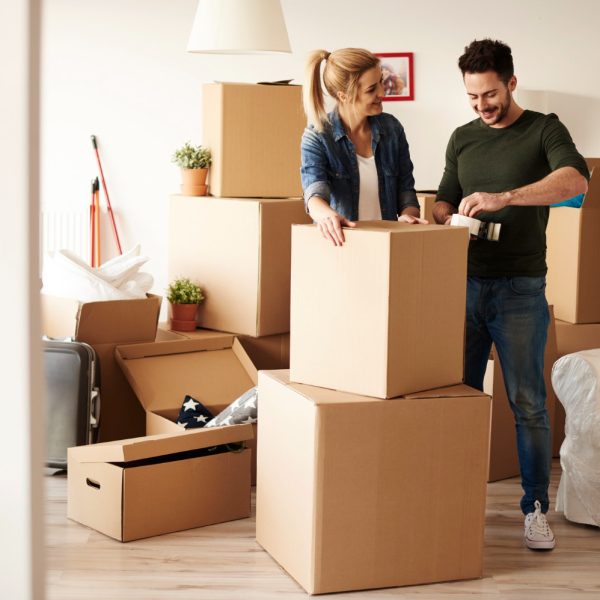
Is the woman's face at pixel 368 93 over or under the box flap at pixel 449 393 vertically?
over

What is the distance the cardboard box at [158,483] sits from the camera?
2.59 m

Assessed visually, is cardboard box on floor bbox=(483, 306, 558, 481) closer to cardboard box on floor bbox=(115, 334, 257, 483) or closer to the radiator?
cardboard box on floor bbox=(115, 334, 257, 483)

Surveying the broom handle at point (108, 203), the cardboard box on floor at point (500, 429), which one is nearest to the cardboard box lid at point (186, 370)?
the cardboard box on floor at point (500, 429)

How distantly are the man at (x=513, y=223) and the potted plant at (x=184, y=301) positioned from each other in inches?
46.1

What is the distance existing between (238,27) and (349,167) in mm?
851

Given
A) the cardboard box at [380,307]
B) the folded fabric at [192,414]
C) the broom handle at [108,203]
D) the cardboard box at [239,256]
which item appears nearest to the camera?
the cardboard box at [380,307]

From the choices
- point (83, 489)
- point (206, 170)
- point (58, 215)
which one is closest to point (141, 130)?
point (58, 215)

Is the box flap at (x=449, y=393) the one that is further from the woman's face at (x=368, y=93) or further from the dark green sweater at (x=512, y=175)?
the woman's face at (x=368, y=93)

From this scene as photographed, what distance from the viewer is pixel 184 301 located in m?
3.49

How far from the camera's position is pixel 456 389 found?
2.33 metres

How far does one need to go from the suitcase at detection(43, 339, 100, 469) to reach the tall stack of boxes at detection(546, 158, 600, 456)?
1.61 meters

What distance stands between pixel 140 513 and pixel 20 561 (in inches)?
68.9

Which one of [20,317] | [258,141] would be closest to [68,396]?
[258,141]

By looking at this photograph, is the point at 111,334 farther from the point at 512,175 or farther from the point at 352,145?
the point at 512,175
